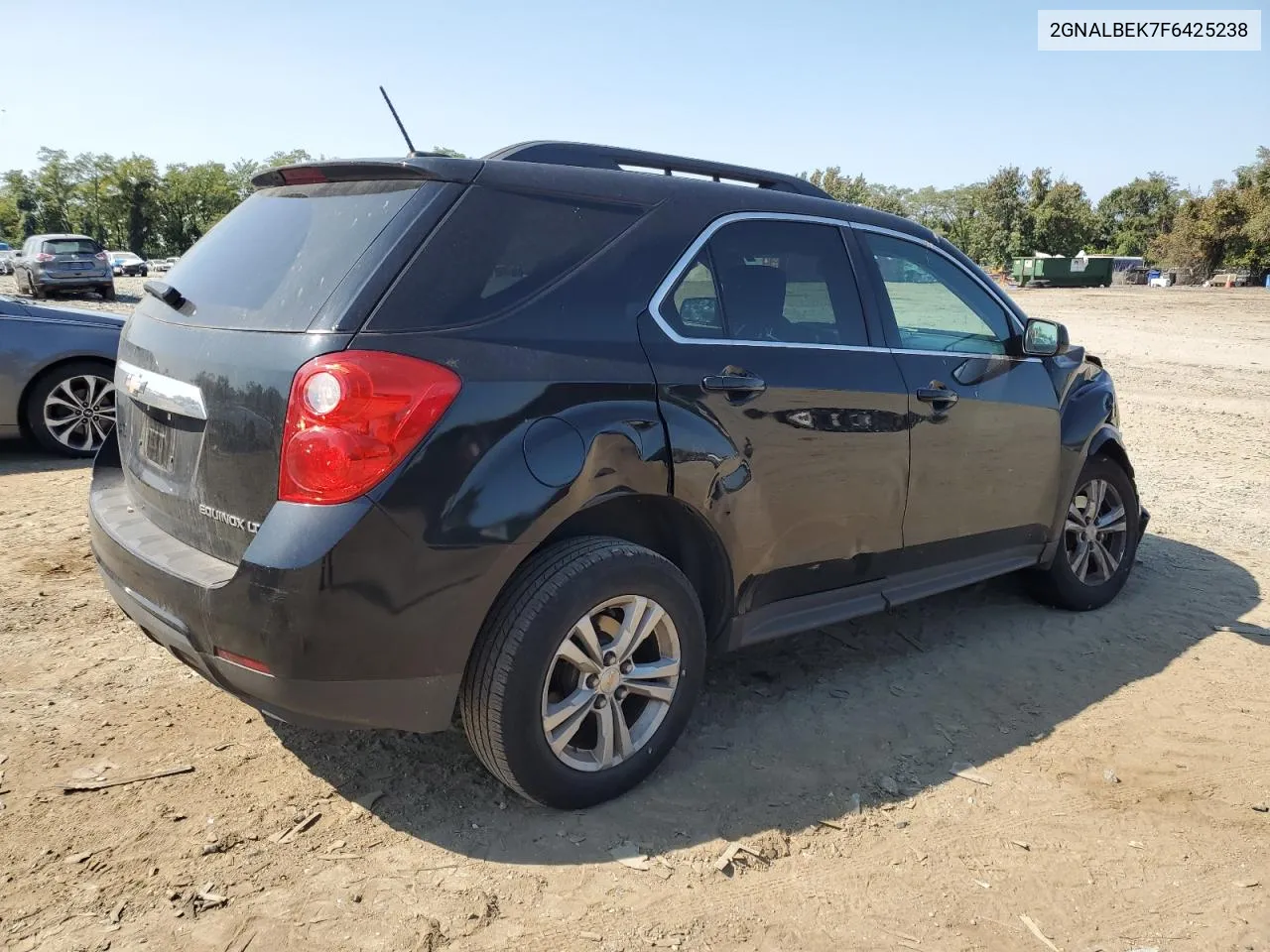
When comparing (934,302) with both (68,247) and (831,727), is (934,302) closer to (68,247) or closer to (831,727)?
(831,727)

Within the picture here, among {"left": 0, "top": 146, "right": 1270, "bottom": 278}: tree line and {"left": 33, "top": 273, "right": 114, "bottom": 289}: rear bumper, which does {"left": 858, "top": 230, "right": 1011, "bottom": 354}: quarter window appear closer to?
{"left": 33, "top": 273, "right": 114, "bottom": 289}: rear bumper

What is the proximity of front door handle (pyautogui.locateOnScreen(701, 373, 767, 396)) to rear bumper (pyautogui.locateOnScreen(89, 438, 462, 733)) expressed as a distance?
116 centimetres

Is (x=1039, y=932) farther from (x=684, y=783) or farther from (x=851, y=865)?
(x=684, y=783)

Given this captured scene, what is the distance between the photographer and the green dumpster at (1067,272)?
6041 centimetres

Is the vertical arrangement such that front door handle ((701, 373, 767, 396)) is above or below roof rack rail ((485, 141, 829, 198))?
below

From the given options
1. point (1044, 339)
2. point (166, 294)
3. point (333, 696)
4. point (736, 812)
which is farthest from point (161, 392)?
point (1044, 339)

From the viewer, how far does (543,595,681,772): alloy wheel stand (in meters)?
2.79

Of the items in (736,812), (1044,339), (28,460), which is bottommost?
(736,812)

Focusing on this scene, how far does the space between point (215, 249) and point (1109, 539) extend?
4.29 meters

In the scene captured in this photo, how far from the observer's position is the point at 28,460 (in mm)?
7230

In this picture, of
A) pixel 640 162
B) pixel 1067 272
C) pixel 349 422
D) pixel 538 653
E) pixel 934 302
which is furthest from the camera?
pixel 1067 272

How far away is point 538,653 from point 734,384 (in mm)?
1062

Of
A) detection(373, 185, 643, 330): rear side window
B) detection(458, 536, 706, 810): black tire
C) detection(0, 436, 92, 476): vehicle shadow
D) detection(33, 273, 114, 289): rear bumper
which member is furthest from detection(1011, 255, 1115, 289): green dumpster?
detection(458, 536, 706, 810): black tire

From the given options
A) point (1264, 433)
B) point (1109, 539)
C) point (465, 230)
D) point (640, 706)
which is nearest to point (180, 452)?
point (465, 230)
